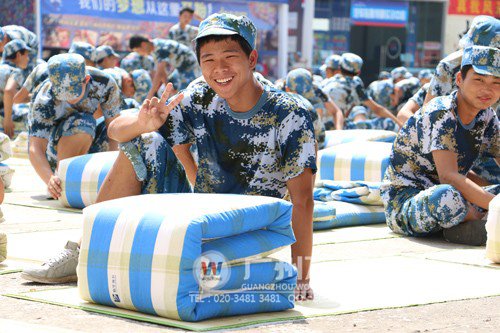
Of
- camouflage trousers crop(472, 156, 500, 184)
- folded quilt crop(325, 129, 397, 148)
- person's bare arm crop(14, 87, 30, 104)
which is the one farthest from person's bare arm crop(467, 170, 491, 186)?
person's bare arm crop(14, 87, 30, 104)

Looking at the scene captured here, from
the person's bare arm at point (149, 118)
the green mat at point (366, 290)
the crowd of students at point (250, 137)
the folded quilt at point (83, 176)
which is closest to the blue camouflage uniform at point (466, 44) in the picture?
the crowd of students at point (250, 137)

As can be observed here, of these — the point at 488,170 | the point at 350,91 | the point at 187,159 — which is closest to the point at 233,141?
the point at 187,159

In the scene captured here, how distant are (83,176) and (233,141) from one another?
286 centimetres

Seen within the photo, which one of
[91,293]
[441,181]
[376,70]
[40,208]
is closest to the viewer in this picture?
[91,293]

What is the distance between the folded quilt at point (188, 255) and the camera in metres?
3.46

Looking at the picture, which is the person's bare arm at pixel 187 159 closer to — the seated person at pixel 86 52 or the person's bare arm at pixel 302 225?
the person's bare arm at pixel 302 225

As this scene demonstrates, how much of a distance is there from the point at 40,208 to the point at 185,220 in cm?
370

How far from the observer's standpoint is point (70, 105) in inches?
289

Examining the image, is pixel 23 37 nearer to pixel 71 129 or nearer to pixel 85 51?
pixel 85 51

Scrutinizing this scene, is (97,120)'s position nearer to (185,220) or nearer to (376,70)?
(185,220)

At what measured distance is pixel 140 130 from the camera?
4004mm

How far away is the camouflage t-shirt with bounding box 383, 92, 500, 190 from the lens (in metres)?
5.52

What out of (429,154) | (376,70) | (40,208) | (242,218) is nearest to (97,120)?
(40,208)

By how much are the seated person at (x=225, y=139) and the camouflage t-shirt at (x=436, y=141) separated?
152 centimetres
